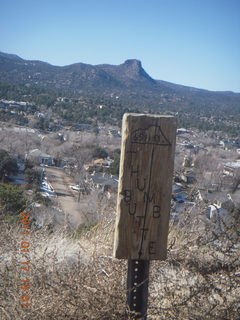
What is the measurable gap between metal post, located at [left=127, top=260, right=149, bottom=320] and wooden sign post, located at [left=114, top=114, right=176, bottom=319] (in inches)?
4.2

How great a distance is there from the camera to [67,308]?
1.99 metres

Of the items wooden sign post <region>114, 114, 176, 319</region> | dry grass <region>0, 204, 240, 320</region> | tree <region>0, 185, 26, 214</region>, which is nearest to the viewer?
wooden sign post <region>114, 114, 176, 319</region>

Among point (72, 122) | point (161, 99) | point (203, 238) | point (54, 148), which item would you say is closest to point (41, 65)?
point (161, 99)

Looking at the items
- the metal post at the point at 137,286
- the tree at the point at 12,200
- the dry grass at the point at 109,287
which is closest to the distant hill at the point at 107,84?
the tree at the point at 12,200

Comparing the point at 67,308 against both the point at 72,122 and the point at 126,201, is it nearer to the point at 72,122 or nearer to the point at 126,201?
the point at 126,201

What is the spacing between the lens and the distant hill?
200 ft

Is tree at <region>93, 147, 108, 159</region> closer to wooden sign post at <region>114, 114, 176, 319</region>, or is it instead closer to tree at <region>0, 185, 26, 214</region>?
tree at <region>0, 185, 26, 214</region>

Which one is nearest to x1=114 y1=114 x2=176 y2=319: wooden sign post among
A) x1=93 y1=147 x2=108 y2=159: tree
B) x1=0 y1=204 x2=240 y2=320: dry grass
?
x1=0 y1=204 x2=240 y2=320: dry grass

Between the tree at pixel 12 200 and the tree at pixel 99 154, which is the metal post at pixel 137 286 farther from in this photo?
the tree at pixel 99 154

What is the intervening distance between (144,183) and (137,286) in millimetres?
544

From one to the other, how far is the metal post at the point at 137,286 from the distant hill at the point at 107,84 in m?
54.4

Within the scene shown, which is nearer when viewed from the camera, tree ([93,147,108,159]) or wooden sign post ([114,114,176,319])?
wooden sign post ([114,114,176,319])

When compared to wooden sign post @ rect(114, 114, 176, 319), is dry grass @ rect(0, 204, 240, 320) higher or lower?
lower

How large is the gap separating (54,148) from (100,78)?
150ft
